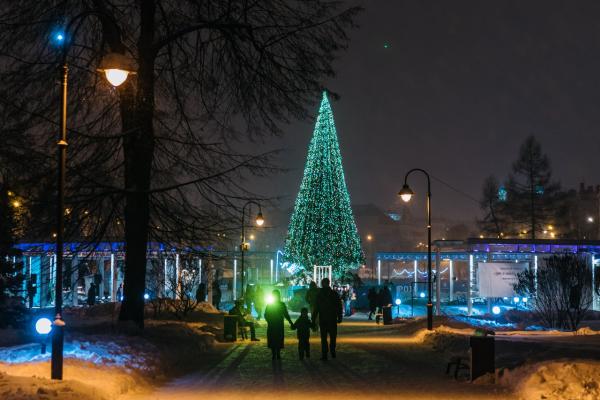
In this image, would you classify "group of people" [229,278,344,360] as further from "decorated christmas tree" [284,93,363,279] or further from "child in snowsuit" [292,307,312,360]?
"decorated christmas tree" [284,93,363,279]

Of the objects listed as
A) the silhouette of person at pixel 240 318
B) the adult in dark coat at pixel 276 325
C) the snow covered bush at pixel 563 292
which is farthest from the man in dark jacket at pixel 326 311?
the snow covered bush at pixel 563 292

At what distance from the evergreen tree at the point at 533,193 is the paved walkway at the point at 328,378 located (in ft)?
250

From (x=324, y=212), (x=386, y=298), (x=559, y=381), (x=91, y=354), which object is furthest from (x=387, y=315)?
(x=559, y=381)

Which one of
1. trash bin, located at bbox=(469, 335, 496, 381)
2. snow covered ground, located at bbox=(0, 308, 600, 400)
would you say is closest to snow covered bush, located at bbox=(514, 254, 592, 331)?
snow covered ground, located at bbox=(0, 308, 600, 400)

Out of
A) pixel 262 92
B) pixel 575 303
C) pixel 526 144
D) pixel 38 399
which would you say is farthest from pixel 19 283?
pixel 526 144

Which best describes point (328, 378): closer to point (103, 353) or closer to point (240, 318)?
point (103, 353)

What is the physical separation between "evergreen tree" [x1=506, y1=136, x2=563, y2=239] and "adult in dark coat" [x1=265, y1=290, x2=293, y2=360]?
79112mm

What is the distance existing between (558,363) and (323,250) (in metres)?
44.6

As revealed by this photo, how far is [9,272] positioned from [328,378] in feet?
79.6

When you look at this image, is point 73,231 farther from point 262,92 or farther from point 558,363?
point 558,363

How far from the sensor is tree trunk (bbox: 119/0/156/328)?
70.4ft

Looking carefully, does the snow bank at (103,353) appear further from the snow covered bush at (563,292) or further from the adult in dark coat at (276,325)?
the snow covered bush at (563,292)

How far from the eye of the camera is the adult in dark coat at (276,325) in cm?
2002

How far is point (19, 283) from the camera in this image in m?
37.2
